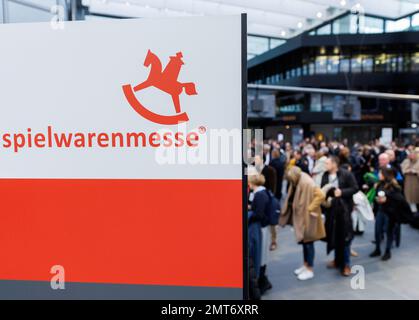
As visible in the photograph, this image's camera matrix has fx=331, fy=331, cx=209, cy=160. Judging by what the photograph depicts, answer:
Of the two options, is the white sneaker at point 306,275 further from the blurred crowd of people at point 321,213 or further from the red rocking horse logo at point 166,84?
the red rocking horse logo at point 166,84

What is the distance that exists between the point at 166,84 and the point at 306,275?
4228 millimetres

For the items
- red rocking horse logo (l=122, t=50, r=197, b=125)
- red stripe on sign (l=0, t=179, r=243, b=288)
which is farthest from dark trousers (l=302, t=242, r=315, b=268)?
red rocking horse logo (l=122, t=50, r=197, b=125)

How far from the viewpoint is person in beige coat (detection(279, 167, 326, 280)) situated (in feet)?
15.4

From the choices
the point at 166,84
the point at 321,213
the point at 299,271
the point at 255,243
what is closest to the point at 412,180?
the point at 321,213

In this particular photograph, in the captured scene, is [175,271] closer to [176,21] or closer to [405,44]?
[176,21]

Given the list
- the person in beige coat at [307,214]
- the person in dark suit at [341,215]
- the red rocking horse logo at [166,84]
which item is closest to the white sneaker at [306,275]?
the person in beige coat at [307,214]

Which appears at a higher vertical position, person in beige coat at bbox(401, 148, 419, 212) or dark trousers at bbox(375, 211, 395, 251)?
person in beige coat at bbox(401, 148, 419, 212)

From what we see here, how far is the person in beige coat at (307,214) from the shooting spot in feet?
15.4

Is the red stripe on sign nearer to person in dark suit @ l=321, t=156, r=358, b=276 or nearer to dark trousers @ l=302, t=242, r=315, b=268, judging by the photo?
dark trousers @ l=302, t=242, r=315, b=268

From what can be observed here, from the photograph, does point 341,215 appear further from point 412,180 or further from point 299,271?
point 412,180

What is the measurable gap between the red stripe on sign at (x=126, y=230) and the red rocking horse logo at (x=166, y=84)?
12.8 inches

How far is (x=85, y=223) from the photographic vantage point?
5.76 ft

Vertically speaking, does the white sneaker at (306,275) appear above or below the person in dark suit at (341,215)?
below
